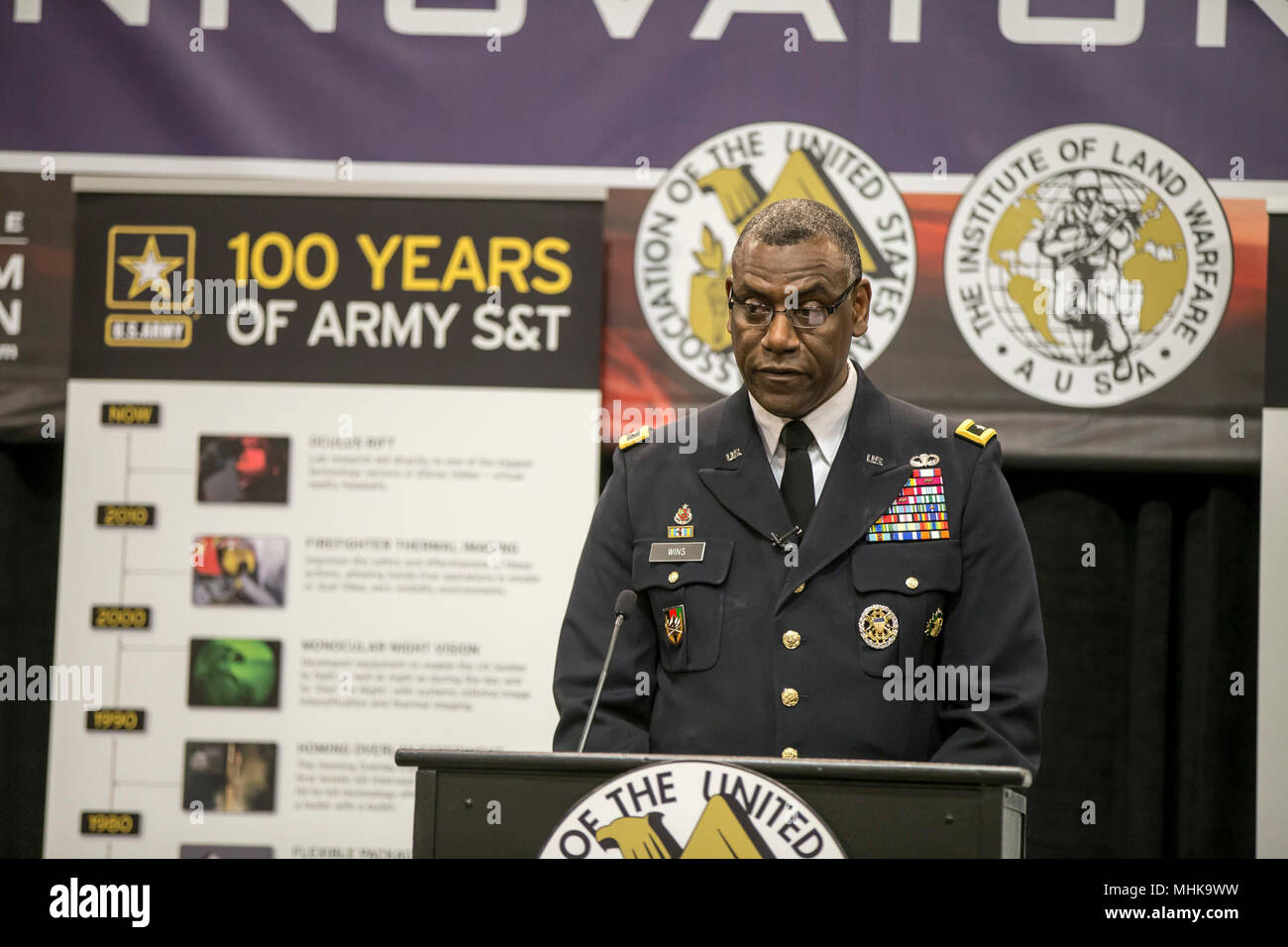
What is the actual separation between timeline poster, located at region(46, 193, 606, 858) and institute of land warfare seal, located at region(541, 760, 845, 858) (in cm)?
214

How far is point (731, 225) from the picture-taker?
12.6 ft

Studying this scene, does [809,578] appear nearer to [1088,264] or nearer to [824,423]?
[824,423]

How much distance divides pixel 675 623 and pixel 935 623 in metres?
0.42

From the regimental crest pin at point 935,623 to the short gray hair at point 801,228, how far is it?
0.56 metres

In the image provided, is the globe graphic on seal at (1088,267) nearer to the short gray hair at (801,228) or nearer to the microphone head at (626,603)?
the short gray hair at (801,228)

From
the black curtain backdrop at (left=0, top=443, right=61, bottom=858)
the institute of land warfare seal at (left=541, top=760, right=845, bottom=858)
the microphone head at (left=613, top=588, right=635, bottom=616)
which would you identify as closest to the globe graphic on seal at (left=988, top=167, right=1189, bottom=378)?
the microphone head at (left=613, top=588, right=635, bottom=616)

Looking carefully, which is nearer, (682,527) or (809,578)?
(809,578)

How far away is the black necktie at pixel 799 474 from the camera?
2.29 metres

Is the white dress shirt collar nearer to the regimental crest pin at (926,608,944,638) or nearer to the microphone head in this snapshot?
the regimental crest pin at (926,608,944,638)

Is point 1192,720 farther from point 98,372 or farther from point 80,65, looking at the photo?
point 80,65

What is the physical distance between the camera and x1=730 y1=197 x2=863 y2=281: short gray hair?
88.4 inches

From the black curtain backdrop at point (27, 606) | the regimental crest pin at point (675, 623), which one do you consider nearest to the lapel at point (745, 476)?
the regimental crest pin at point (675, 623)

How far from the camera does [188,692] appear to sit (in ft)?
12.4

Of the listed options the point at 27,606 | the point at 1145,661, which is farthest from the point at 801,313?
the point at 27,606
